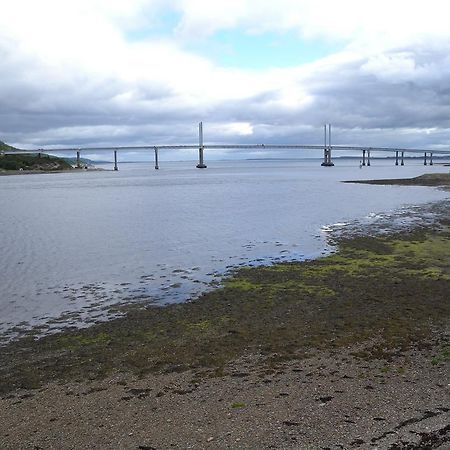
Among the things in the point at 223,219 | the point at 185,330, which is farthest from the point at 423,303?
the point at 223,219

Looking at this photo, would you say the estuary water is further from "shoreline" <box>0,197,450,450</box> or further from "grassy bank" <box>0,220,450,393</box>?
"shoreline" <box>0,197,450,450</box>

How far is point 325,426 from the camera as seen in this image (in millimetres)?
6938

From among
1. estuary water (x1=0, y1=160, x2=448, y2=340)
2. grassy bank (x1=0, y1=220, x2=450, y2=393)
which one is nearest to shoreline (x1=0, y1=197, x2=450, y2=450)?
grassy bank (x1=0, y1=220, x2=450, y2=393)

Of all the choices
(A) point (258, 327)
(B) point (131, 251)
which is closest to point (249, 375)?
(A) point (258, 327)

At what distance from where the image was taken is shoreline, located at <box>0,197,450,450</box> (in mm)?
6918

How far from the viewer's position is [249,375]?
29.8 feet

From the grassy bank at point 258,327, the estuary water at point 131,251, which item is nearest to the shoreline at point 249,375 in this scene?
the grassy bank at point 258,327

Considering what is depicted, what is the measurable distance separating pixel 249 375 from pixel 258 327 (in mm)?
2920

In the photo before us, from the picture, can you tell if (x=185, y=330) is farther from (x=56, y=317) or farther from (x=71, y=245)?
(x=71, y=245)

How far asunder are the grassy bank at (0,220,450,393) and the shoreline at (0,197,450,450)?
0.05m

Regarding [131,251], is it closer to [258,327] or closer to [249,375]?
[258,327]

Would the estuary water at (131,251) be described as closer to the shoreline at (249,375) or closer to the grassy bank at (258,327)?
the grassy bank at (258,327)

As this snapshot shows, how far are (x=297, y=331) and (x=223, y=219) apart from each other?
26.9 metres

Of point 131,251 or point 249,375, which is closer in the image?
point 249,375
